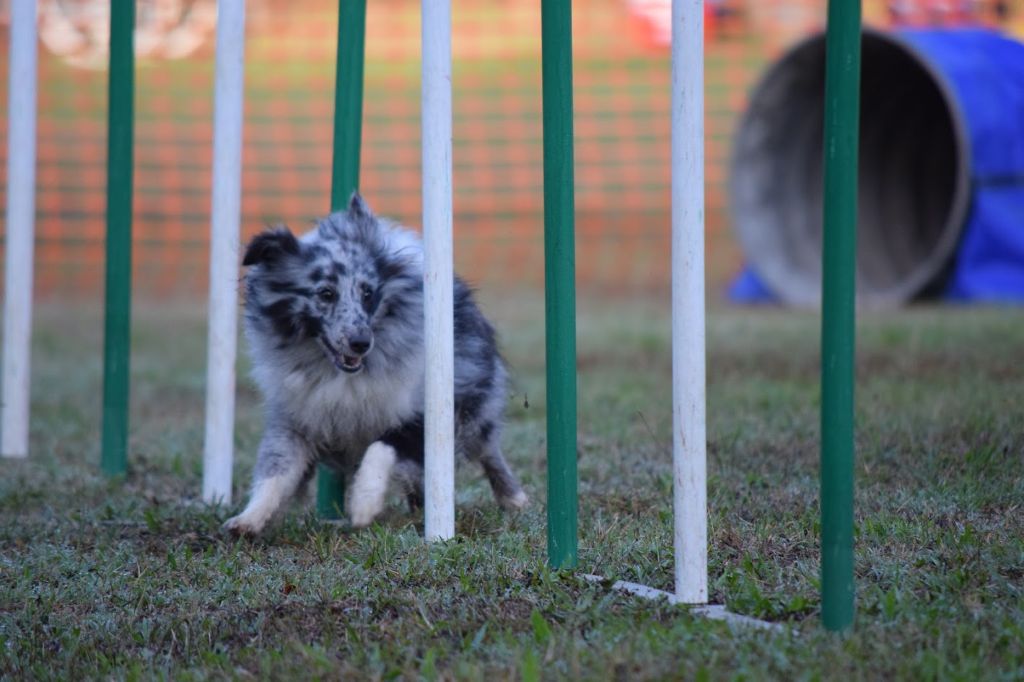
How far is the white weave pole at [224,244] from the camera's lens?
4.58 metres

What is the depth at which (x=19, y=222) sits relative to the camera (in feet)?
18.3

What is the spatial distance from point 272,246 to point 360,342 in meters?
0.49

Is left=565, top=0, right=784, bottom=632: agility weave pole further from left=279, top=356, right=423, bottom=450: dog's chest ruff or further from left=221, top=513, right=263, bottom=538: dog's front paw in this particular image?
left=221, top=513, right=263, bottom=538: dog's front paw

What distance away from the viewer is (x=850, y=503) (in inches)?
105

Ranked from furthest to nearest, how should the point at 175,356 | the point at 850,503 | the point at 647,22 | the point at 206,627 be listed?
the point at 647,22 < the point at 175,356 < the point at 206,627 < the point at 850,503

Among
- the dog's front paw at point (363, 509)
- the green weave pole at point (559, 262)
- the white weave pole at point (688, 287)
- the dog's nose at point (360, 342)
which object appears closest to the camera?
the white weave pole at point (688, 287)

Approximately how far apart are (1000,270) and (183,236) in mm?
9603

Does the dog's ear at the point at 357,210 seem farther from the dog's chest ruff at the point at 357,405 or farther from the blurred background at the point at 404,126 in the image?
the blurred background at the point at 404,126

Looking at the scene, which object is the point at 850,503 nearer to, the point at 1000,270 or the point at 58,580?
the point at 58,580

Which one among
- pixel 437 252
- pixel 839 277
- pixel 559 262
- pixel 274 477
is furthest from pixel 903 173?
pixel 839 277

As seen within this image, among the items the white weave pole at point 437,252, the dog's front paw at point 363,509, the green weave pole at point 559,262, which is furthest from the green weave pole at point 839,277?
the dog's front paw at point 363,509

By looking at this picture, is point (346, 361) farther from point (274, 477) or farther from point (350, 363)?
point (274, 477)

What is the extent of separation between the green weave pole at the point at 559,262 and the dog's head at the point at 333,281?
1.10 meters

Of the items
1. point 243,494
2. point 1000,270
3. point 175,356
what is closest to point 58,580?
point 243,494
